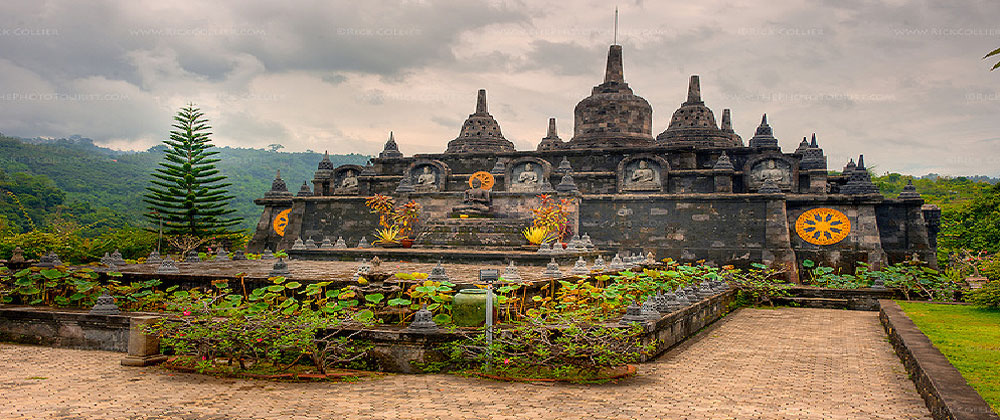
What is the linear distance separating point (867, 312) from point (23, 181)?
46084mm

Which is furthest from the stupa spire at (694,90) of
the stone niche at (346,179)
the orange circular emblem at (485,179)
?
the stone niche at (346,179)

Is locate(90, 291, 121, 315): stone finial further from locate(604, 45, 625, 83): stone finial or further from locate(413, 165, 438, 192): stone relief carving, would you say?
locate(604, 45, 625, 83): stone finial

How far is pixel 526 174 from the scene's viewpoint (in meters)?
24.3

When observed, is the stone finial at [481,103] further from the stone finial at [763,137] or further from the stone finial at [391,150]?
the stone finial at [763,137]

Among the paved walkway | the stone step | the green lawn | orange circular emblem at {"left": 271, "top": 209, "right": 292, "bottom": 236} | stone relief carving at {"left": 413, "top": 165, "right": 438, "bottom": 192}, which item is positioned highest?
stone relief carving at {"left": 413, "top": 165, "right": 438, "bottom": 192}

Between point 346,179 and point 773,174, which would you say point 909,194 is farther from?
point 346,179

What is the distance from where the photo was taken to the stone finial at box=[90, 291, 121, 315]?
9.16 meters

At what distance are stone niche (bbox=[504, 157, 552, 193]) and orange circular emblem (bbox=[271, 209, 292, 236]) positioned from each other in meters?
8.57

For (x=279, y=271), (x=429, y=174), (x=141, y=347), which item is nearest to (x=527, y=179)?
(x=429, y=174)

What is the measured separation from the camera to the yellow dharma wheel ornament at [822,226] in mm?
18969

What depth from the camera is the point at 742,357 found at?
8852 mm

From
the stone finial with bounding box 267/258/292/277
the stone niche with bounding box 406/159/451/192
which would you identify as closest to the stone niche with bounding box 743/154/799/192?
the stone niche with bounding box 406/159/451/192

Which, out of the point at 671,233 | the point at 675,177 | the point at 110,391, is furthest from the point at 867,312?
the point at 110,391

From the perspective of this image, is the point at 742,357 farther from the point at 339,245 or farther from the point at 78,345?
the point at 339,245
